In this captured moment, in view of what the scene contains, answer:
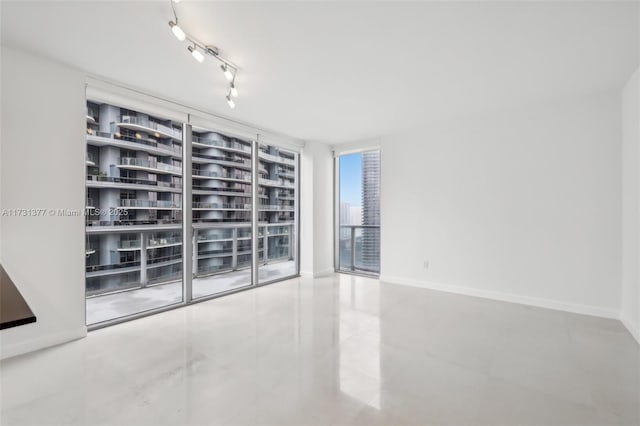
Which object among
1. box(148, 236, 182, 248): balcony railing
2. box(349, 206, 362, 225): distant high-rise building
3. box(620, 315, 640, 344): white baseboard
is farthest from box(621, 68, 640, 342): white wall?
box(148, 236, 182, 248): balcony railing

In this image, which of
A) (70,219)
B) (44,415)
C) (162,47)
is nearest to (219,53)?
(162,47)

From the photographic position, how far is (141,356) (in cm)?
241

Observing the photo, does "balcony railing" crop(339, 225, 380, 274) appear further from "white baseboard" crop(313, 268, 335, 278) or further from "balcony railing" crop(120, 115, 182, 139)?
"balcony railing" crop(120, 115, 182, 139)

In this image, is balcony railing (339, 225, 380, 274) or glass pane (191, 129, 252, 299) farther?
balcony railing (339, 225, 380, 274)

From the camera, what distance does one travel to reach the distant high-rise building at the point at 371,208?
5.39 metres

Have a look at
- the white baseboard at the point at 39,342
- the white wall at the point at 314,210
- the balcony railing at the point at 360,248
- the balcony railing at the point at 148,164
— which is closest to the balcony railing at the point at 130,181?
the balcony railing at the point at 148,164

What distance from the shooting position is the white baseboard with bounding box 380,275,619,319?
334 centimetres

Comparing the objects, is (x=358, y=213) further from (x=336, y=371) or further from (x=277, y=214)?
(x=336, y=371)

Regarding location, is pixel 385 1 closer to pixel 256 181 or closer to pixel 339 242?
pixel 256 181

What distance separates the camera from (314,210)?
17.7 ft

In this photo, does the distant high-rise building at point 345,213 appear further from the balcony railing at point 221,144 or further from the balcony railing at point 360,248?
the balcony railing at point 221,144

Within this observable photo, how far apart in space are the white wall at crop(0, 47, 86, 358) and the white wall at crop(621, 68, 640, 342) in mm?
5563

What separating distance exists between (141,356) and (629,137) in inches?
211

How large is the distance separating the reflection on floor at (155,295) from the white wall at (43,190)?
0.57 m
